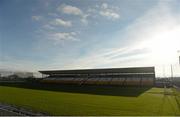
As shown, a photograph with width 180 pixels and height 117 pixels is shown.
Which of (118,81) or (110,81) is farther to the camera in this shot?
(110,81)

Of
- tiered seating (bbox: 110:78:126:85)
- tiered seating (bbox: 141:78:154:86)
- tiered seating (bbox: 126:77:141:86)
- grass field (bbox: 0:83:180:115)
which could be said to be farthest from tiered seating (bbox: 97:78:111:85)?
grass field (bbox: 0:83:180:115)

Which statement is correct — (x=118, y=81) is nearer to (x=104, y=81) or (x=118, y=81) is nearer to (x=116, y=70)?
(x=116, y=70)

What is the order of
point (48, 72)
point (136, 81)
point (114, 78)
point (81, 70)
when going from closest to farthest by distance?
1. point (136, 81)
2. point (114, 78)
3. point (81, 70)
4. point (48, 72)

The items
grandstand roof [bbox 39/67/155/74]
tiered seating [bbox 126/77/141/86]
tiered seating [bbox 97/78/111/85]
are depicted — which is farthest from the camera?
tiered seating [bbox 97/78/111/85]

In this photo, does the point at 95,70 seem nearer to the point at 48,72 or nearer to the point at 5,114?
the point at 48,72

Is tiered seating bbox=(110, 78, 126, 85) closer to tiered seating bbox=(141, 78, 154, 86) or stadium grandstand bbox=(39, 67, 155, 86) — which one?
stadium grandstand bbox=(39, 67, 155, 86)

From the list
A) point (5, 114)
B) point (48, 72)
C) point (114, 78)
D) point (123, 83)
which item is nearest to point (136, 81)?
point (123, 83)

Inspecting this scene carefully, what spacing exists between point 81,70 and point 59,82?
6.19 m

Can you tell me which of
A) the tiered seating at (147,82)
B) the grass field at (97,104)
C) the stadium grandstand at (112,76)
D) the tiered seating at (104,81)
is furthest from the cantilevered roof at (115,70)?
the grass field at (97,104)

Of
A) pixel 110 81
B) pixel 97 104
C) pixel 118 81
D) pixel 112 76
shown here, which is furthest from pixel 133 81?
pixel 97 104

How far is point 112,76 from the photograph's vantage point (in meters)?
43.0

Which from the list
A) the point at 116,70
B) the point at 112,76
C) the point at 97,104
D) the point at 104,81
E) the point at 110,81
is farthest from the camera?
the point at 112,76

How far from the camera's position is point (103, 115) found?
36.9 ft

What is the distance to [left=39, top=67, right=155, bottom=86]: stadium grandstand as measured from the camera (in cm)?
3735
